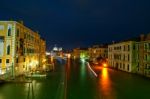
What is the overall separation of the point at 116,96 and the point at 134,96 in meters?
3.22

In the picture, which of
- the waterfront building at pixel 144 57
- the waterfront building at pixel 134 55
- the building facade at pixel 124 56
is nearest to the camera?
the waterfront building at pixel 144 57

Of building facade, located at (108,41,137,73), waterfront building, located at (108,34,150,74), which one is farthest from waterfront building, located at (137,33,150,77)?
building facade, located at (108,41,137,73)

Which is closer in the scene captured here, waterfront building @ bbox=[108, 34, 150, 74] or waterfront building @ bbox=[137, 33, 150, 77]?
waterfront building @ bbox=[137, 33, 150, 77]

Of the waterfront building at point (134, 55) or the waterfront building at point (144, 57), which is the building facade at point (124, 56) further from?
the waterfront building at point (144, 57)

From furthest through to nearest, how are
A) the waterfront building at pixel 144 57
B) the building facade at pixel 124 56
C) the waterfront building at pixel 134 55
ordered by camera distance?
the building facade at pixel 124 56 < the waterfront building at pixel 134 55 < the waterfront building at pixel 144 57

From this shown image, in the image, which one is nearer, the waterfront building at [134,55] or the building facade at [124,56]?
the waterfront building at [134,55]

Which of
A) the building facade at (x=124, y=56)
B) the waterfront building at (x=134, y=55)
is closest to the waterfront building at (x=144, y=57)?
the waterfront building at (x=134, y=55)

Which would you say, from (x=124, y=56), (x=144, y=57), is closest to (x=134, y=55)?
(x=124, y=56)

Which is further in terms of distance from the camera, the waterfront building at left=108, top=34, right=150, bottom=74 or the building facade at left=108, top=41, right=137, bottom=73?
the building facade at left=108, top=41, right=137, bottom=73

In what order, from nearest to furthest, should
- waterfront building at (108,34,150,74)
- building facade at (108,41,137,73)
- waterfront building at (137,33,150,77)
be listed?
waterfront building at (137,33,150,77), waterfront building at (108,34,150,74), building facade at (108,41,137,73)

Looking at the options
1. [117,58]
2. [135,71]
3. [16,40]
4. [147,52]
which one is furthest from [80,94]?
[117,58]

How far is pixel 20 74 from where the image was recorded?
198 feet

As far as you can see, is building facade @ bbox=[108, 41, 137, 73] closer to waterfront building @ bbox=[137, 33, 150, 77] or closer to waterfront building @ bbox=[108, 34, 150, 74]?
waterfront building @ bbox=[108, 34, 150, 74]

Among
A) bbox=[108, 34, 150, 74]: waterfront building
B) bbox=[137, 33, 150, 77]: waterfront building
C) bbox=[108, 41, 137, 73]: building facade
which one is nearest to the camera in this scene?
bbox=[137, 33, 150, 77]: waterfront building
